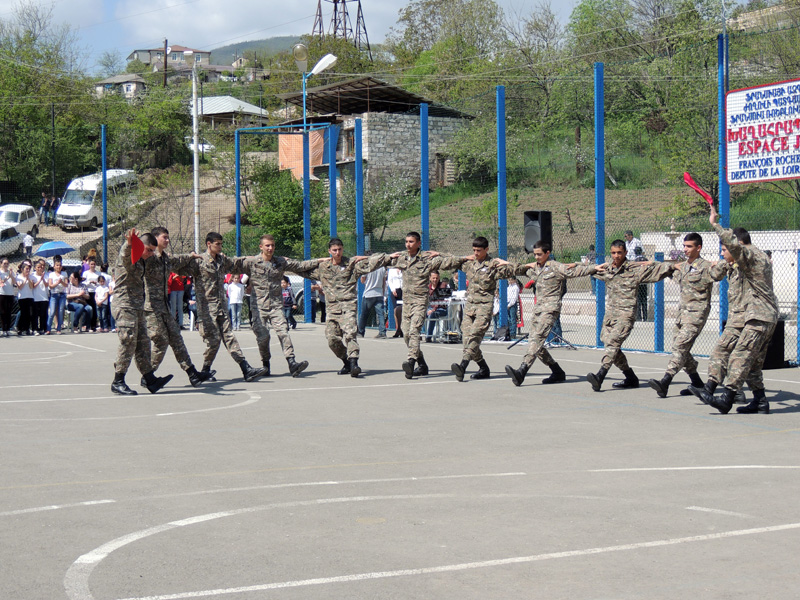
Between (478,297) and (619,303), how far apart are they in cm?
205

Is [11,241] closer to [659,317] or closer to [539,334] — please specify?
[659,317]

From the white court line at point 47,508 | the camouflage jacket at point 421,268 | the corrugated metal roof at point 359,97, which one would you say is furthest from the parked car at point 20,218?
the white court line at point 47,508

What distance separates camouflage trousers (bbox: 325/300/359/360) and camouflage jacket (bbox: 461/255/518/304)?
170 centimetres

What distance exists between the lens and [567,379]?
13641mm

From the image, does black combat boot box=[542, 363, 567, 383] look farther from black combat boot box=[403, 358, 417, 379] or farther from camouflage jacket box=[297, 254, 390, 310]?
camouflage jacket box=[297, 254, 390, 310]

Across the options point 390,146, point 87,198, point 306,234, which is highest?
point 390,146

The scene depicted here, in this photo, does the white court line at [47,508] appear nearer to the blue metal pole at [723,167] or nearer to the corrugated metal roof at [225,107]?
the blue metal pole at [723,167]

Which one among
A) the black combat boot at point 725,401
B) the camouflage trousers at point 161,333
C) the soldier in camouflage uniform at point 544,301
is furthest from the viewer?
the soldier in camouflage uniform at point 544,301

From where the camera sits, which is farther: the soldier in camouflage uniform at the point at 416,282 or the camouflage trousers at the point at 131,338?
the soldier in camouflage uniform at the point at 416,282

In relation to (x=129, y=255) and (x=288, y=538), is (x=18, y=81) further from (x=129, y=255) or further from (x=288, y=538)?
(x=288, y=538)

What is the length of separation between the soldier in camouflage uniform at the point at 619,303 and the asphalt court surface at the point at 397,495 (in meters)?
0.44

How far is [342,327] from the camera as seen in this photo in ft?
46.0

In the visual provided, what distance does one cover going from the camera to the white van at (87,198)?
4672 cm

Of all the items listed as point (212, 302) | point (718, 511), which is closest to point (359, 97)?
point (212, 302)
